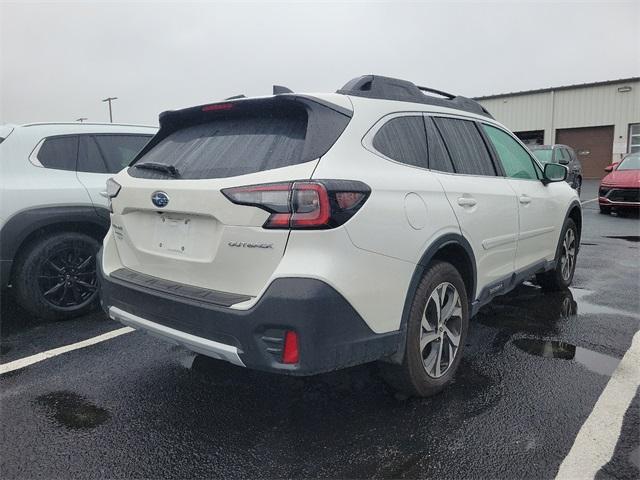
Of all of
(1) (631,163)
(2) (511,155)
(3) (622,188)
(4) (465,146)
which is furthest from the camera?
(1) (631,163)

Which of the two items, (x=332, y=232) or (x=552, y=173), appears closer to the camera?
(x=332, y=232)

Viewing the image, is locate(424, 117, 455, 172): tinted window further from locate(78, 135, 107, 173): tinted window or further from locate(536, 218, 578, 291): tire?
locate(78, 135, 107, 173): tinted window

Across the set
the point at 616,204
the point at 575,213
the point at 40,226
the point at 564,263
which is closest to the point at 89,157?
the point at 40,226

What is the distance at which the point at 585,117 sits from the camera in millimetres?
26875

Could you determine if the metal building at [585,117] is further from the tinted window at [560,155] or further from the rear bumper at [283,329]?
the rear bumper at [283,329]

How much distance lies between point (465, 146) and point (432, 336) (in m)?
1.44

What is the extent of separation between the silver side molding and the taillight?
0.62 metres

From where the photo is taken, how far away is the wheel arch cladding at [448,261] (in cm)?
256

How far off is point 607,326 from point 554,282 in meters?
1.03

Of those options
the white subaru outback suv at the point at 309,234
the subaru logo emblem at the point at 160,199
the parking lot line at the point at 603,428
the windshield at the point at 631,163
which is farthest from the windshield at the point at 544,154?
the subaru logo emblem at the point at 160,199

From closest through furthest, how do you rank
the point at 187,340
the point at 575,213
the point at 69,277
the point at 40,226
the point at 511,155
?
the point at 187,340 → the point at 40,226 → the point at 511,155 → the point at 69,277 → the point at 575,213

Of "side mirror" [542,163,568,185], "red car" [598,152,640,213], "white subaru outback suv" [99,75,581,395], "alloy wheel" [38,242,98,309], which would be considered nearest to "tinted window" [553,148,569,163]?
"red car" [598,152,640,213]

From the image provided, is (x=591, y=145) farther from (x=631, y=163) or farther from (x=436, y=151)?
(x=436, y=151)

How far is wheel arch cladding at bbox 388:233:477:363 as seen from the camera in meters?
2.56
